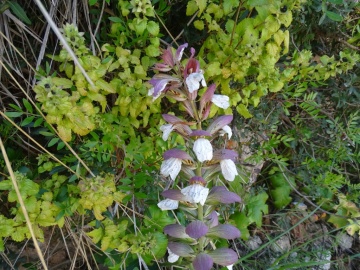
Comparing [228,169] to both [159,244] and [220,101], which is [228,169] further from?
[159,244]

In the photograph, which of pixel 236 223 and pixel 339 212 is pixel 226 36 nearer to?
pixel 236 223

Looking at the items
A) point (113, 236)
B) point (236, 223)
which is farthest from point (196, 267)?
point (236, 223)

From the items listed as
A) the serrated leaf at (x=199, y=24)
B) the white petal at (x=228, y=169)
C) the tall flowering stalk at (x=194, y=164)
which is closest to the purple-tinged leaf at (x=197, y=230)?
the tall flowering stalk at (x=194, y=164)

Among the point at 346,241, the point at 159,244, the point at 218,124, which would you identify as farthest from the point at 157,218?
the point at 346,241

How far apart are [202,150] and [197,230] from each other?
0.61 ft

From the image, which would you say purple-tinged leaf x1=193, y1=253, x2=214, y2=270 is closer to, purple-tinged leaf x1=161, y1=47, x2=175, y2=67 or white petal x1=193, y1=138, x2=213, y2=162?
white petal x1=193, y1=138, x2=213, y2=162

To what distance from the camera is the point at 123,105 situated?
1.27 meters

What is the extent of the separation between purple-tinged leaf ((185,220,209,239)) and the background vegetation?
258 millimetres

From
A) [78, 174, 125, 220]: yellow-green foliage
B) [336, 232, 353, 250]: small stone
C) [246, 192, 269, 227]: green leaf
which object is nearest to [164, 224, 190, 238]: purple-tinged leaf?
[78, 174, 125, 220]: yellow-green foliage

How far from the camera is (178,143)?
4.46 ft

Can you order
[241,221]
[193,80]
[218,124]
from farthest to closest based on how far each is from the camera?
1. [241,221]
2. [218,124]
3. [193,80]

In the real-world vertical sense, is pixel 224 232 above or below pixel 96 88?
below

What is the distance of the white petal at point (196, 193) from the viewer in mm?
936

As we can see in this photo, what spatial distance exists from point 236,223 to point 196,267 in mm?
628
